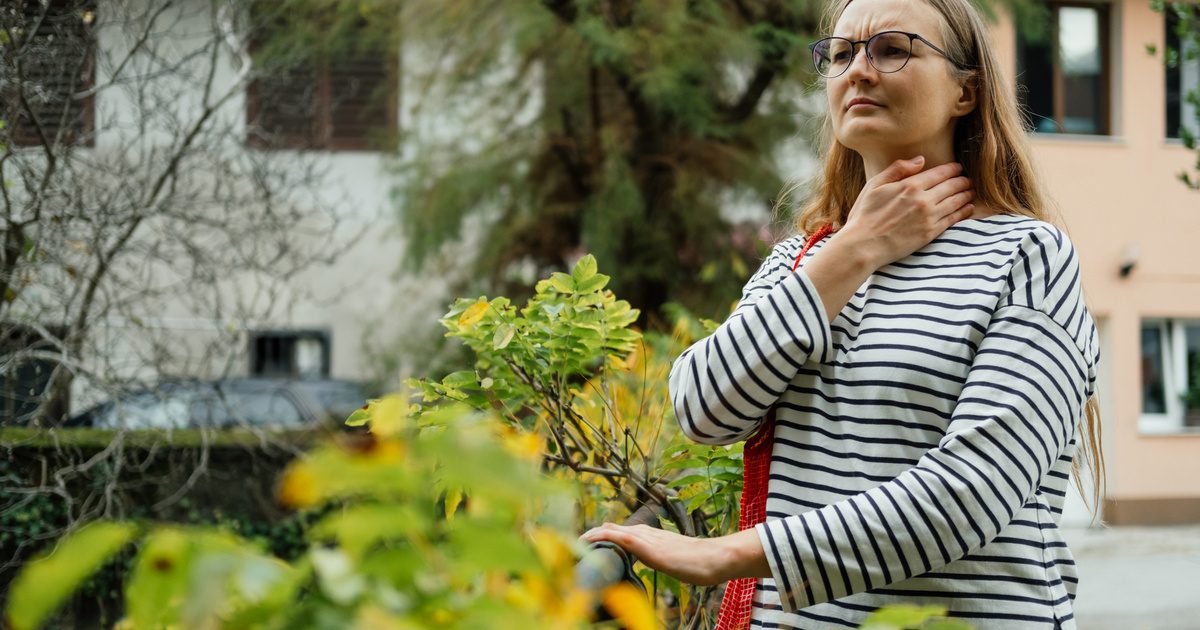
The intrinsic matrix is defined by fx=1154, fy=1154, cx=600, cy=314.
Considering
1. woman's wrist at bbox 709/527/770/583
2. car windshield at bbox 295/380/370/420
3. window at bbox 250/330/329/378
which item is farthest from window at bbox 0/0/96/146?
window at bbox 250/330/329/378

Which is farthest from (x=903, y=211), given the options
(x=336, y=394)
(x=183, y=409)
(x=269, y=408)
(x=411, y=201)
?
(x=336, y=394)

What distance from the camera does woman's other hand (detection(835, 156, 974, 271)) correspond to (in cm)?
146

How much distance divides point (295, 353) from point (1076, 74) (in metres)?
9.80

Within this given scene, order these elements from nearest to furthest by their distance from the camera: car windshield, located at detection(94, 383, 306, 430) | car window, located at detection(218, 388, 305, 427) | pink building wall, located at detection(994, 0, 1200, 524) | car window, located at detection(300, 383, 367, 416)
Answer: car windshield, located at detection(94, 383, 306, 430), car window, located at detection(218, 388, 305, 427), car window, located at detection(300, 383, 367, 416), pink building wall, located at detection(994, 0, 1200, 524)

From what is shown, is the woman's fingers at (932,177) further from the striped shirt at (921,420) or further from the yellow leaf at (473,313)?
the yellow leaf at (473,313)

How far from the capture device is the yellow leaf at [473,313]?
2.00 metres

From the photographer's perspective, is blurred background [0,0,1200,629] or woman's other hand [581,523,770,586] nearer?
woman's other hand [581,523,770,586]

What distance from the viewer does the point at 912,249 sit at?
4.84 feet

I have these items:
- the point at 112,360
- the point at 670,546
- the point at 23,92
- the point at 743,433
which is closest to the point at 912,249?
the point at 743,433

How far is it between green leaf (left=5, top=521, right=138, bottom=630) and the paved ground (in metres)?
7.02

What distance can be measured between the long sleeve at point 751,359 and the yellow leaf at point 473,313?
60 centimetres

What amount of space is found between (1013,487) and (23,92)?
15.6 ft

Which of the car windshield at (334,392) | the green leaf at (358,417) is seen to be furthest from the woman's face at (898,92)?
the car windshield at (334,392)

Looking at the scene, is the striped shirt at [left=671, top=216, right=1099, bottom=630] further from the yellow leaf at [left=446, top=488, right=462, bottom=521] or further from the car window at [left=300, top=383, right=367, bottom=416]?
the car window at [left=300, top=383, right=367, bottom=416]
